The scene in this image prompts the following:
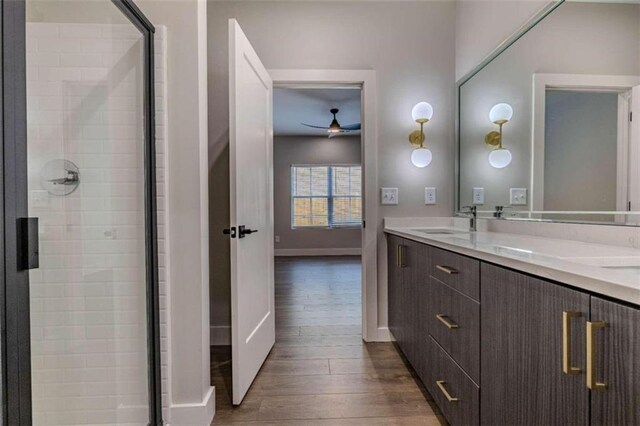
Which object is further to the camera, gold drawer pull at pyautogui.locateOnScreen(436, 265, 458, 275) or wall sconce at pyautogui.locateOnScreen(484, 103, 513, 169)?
wall sconce at pyautogui.locateOnScreen(484, 103, 513, 169)

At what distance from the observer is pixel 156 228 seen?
152 centimetres

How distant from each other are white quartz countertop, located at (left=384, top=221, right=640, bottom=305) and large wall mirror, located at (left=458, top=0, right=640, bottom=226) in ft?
0.55

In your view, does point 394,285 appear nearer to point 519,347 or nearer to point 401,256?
point 401,256

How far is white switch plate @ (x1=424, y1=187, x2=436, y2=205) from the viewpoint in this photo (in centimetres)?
254

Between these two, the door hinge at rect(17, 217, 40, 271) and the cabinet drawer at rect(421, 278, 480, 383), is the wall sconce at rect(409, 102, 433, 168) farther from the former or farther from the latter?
the door hinge at rect(17, 217, 40, 271)

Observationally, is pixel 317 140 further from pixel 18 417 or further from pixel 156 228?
pixel 18 417

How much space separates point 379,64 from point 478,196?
3.93 ft

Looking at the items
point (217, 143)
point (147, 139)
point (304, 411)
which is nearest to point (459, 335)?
point (304, 411)

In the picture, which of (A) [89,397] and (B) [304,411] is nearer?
(A) [89,397]

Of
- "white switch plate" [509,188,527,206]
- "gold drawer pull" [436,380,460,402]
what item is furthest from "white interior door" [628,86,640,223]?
"gold drawer pull" [436,380,460,402]

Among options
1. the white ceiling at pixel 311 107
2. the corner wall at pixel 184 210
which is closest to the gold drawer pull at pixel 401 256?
the corner wall at pixel 184 210

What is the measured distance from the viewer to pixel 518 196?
1.94 m

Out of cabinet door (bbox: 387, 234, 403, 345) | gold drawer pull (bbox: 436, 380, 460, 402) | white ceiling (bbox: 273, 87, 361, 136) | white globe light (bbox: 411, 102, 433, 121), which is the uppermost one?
white ceiling (bbox: 273, 87, 361, 136)

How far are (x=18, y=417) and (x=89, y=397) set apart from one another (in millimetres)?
690
